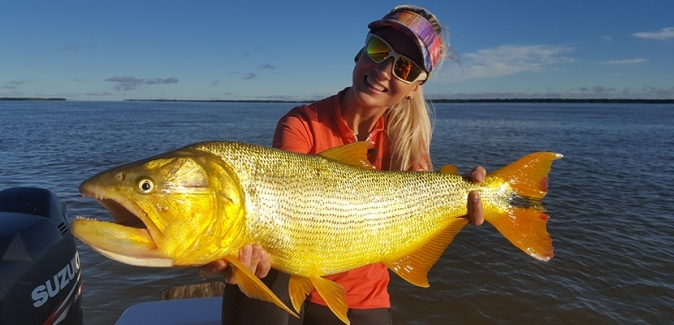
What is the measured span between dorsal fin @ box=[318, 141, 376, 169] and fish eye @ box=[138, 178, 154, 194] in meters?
1.17

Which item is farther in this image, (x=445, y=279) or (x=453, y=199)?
(x=445, y=279)

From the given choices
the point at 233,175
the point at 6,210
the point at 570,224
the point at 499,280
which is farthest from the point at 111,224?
the point at 570,224

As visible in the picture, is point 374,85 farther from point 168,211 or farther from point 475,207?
point 168,211

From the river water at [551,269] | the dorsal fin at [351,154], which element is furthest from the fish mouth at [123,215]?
the river water at [551,269]

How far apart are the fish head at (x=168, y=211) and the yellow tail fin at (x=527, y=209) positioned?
2127 mm

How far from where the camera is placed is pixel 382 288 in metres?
4.04

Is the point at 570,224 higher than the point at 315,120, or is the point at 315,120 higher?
the point at 315,120

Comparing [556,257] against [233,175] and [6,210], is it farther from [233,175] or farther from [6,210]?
[6,210]

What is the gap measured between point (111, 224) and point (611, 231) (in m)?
12.7

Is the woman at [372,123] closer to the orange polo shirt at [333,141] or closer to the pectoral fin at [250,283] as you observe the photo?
the orange polo shirt at [333,141]

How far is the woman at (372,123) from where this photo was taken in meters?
3.48

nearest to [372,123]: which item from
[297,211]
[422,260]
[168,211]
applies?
[422,260]

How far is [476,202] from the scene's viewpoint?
3320 mm

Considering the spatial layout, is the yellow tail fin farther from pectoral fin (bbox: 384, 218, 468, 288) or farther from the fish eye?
the fish eye
